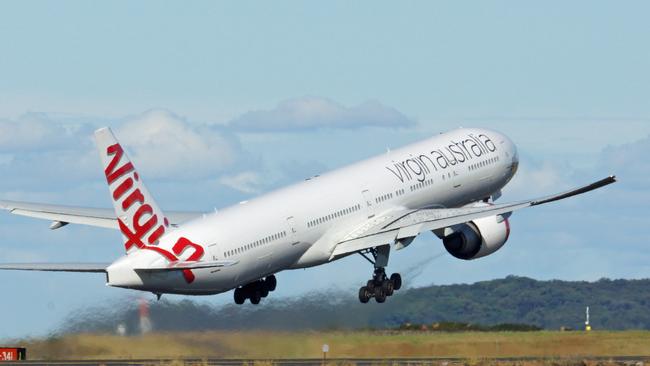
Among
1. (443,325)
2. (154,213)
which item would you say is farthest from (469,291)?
(154,213)

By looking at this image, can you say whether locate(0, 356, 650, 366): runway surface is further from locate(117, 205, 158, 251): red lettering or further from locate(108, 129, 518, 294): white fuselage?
locate(117, 205, 158, 251): red lettering

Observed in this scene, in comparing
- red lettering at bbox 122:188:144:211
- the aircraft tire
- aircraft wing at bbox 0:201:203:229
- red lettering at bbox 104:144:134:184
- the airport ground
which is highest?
aircraft wing at bbox 0:201:203:229

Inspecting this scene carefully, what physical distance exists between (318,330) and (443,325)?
16767 mm

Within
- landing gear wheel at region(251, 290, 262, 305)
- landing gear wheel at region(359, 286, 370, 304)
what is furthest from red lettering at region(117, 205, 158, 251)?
landing gear wheel at region(359, 286, 370, 304)

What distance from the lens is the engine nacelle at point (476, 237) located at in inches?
3115

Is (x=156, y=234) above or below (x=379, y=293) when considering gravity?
above

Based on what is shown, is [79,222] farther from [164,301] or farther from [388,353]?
[388,353]

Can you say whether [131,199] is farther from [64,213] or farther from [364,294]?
[364,294]

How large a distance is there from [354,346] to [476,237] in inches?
301

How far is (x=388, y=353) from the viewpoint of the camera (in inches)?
3086

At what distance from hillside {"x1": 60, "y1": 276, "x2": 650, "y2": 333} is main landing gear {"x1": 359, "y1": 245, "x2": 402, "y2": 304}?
2.51 feet

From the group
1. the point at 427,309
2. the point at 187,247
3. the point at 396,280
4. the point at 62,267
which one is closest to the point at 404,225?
the point at 396,280

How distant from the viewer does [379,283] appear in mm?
75938

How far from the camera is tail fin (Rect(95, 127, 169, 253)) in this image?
63.7m
